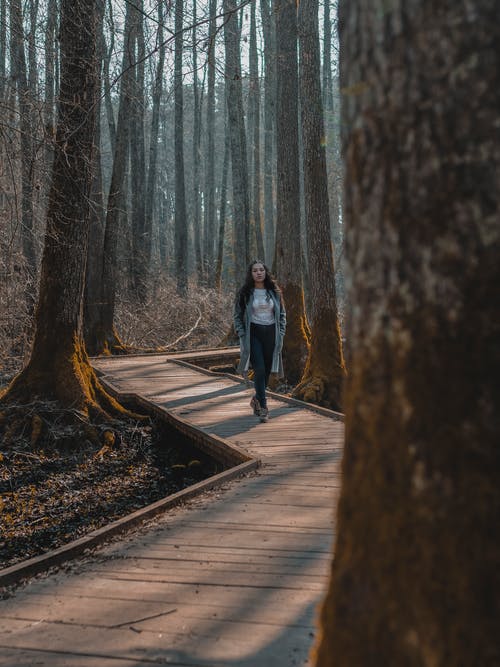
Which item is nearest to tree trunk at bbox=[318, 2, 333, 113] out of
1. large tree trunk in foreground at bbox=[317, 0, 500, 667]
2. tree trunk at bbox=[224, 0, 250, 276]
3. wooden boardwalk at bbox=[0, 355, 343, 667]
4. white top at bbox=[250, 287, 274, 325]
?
tree trunk at bbox=[224, 0, 250, 276]

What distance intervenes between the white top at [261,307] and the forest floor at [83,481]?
1.71 metres

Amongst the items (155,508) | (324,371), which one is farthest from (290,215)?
(155,508)

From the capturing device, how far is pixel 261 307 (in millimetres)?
8125

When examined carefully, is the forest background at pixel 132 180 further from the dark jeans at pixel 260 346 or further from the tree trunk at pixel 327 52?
the dark jeans at pixel 260 346

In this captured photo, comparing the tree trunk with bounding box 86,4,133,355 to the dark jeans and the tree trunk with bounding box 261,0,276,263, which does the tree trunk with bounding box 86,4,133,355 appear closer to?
the dark jeans

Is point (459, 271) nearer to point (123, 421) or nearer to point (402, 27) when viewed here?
point (402, 27)

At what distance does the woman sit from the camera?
26.7ft

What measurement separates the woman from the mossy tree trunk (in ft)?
9.12

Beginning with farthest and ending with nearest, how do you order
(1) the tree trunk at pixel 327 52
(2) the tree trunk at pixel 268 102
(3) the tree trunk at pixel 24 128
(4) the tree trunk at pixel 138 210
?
(1) the tree trunk at pixel 327 52
(2) the tree trunk at pixel 268 102
(4) the tree trunk at pixel 138 210
(3) the tree trunk at pixel 24 128

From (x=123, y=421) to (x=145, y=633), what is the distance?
617 cm

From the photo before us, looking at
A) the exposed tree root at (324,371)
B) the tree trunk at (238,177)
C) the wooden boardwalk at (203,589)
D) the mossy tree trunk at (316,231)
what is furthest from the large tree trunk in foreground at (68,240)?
the tree trunk at (238,177)

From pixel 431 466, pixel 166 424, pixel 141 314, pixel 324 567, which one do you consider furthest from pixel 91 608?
pixel 141 314

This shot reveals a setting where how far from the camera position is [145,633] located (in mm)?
2836

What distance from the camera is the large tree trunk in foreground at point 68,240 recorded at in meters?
8.05
